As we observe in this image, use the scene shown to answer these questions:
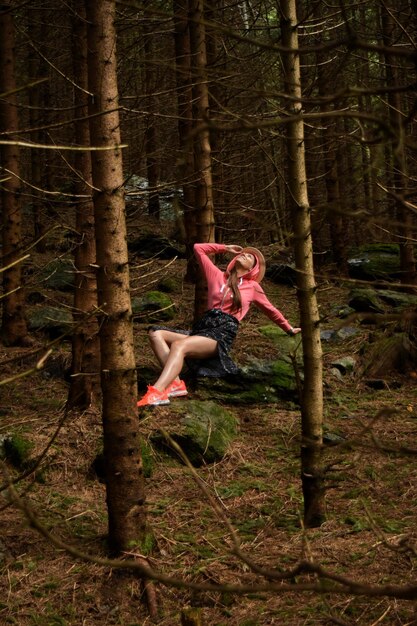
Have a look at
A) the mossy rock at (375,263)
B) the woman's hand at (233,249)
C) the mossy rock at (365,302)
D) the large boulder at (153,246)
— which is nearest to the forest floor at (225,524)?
the woman's hand at (233,249)

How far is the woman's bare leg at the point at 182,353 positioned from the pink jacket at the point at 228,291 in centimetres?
44

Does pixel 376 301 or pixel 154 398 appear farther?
pixel 376 301

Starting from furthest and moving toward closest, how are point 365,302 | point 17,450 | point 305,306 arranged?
point 365,302, point 17,450, point 305,306

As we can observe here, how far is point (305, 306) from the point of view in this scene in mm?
4863

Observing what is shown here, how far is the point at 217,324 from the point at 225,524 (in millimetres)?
4516

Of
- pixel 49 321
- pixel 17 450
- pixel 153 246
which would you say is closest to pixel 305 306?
pixel 17 450

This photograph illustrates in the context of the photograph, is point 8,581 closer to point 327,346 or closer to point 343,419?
point 343,419

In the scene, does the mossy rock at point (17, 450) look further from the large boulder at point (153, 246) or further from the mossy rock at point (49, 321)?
the large boulder at point (153, 246)

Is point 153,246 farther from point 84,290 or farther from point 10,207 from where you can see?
point 84,290

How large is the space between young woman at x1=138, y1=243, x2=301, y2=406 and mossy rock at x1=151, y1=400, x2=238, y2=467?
14.2 inches

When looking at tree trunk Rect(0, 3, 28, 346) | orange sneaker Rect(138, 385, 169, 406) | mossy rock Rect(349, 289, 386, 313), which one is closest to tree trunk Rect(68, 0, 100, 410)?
orange sneaker Rect(138, 385, 169, 406)

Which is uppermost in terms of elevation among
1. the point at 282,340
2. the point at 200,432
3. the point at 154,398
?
the point at 282,340

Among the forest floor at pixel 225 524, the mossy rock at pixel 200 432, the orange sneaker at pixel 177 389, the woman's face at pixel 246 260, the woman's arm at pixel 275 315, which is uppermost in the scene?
the woman's face at pixel 246 260

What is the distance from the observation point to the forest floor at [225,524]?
3.94 metres
